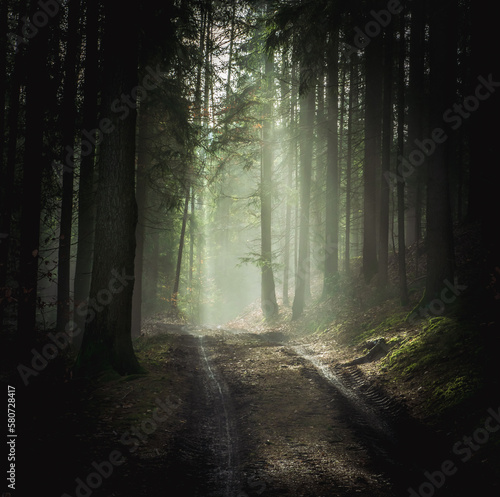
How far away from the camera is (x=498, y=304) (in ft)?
23.6

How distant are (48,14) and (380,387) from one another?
11425mm

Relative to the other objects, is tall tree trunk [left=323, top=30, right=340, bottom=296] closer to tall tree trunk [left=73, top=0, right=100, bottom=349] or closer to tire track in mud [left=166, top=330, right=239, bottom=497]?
tire track in mud [left=166, top=330, right=239, bottom=497]

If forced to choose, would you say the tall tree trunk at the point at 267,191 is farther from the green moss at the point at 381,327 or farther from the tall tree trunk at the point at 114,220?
the tall tree trunk at the point at 114,220

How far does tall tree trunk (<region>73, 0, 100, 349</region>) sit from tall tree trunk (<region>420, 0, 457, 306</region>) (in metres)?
9.19

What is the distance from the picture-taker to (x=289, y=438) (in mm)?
5227

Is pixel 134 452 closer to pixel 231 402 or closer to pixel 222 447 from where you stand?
pixel 222 447

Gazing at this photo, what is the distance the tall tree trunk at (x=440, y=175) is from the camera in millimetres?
9367

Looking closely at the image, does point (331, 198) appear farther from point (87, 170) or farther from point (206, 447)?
point (206, 447)

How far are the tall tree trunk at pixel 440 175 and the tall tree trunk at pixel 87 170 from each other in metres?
9.19

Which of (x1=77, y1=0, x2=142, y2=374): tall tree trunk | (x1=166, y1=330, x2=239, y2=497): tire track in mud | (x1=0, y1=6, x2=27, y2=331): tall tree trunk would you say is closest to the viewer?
(x1=166, y1=330, x2=239, y2=497): tire track in mud

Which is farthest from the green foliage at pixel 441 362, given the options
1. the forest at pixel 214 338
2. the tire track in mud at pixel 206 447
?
the tire track in mud at pixel 206 447

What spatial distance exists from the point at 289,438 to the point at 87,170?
28.7ft

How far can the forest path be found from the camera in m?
4.02

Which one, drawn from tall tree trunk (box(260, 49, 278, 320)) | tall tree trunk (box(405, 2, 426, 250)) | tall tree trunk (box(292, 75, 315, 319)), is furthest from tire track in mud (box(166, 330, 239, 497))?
tall tree trunk (box(260, 49, 278, 320))
